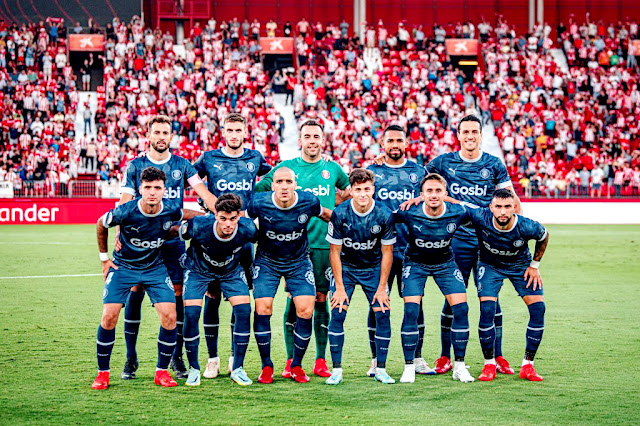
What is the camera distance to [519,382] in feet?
24.2

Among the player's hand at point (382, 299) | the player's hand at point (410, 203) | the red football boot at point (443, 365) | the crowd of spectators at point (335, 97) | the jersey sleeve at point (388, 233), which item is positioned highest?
the crowd of spectators at point (335, 97)

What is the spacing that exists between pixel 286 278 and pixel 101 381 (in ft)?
5.92

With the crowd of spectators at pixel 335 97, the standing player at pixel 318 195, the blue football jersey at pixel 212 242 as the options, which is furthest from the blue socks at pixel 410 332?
the crowd of spectators at pixel 335 97

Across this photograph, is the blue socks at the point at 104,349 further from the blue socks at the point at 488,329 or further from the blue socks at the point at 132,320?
the blue socks at the point at 488,329

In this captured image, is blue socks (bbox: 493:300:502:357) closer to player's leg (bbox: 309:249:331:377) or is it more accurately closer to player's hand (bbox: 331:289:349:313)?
player's hand (bbox: 331:289:349:313)

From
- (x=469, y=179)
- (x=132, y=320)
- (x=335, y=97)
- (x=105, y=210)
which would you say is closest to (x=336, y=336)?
(x=132, y=320)

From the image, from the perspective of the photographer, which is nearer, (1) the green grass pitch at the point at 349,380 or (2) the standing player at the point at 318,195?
(1) the green grass pitch at the point at 349,380

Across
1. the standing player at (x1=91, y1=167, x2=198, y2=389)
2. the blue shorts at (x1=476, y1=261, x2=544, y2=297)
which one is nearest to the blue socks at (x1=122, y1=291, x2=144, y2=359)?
the standing player at (x1=91, y1=167, x2=198, y2=389)

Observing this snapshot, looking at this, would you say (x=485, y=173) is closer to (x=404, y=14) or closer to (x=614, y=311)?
(x=614, y=311)

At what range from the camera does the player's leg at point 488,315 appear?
7.54 m

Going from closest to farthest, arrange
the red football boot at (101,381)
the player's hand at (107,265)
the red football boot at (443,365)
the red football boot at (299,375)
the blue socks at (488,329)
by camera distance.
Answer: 1. the red football boot at (101,381)
2. the player's hand at (107,265)
3. the red football boot at (299,375)
4. the blue socks at (488,329)
5. the red football boot at (443,365)

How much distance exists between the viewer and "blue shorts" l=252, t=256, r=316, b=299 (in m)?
7.46

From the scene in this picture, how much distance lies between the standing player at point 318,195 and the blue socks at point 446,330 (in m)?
1.11

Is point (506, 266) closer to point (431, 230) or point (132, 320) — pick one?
point (431, 230)
